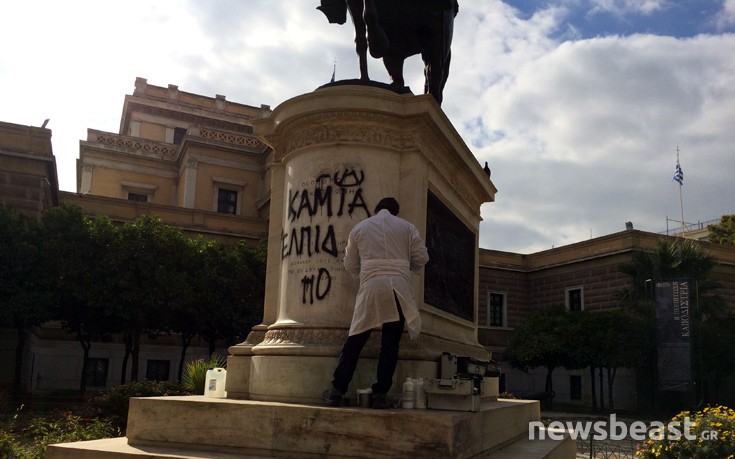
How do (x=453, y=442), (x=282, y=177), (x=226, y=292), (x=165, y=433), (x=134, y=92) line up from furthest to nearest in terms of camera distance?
(x=134, y=92), (x=226, y=292), (x=282, y=177), (x=165, y=433), (x=453, y=442)

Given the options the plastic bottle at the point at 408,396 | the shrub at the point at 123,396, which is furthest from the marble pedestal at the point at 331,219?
the shrub at the point at 123,396

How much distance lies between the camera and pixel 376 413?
17.2 feet

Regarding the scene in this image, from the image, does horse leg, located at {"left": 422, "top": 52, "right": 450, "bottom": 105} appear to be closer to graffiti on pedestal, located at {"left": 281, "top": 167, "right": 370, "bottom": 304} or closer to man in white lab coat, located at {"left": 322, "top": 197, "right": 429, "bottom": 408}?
graffiti on pedestal, located at {"left": 281, "top": 167, "right": 370, "bottom": 304}

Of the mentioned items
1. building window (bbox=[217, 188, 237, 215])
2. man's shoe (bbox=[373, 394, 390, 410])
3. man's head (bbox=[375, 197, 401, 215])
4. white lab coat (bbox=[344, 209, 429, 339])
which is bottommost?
man's shoe (bbox=[373, 394, 390, 410])

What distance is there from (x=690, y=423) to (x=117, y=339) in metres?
31.0

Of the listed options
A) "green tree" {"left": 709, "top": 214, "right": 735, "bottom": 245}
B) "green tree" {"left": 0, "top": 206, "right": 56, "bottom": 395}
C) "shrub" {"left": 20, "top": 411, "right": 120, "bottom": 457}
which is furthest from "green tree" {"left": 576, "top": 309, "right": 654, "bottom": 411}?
"green tree" {"left": 709, "top": 214, "right": 735, "bottom": 245}

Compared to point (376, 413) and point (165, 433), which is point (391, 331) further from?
point (165, 433)

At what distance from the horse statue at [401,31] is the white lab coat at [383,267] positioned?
269 centimetres

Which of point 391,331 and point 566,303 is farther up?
point 566,303

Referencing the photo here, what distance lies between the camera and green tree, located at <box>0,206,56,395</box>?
2289 centimetres

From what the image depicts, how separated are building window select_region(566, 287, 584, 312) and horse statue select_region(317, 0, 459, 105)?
31686 millimetres

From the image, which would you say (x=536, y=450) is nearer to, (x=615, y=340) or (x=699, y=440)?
(x=699, y=440)

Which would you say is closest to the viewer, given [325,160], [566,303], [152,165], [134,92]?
[325,160]

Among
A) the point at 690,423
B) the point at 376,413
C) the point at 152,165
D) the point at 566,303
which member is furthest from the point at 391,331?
the point at 152,165
